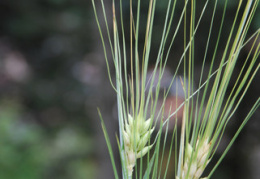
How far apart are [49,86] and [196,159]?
4.21 m

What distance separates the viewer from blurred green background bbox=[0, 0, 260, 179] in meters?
4.20

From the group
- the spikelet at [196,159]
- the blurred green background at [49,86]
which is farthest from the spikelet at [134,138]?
the blurred green background at [49,86]

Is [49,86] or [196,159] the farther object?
[49,86]

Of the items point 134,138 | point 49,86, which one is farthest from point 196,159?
point 49,86

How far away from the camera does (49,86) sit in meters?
4.60

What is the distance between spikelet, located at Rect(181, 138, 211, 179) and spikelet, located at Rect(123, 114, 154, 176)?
0.04m

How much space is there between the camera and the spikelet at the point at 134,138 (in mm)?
494

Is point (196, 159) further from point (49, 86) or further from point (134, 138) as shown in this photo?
point (49, 86)

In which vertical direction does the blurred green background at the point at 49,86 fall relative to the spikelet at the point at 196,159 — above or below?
below

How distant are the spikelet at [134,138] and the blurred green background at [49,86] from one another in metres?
3.60

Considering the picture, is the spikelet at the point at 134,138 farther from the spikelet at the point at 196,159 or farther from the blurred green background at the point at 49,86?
the blurred green background at the point at 49,86

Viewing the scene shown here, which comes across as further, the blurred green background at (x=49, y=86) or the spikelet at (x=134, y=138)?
the blurred green background at (x=49, y=86)

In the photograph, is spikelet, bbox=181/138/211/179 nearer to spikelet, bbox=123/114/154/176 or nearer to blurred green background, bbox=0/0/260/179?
spikelet, bbox=123/114/154/176

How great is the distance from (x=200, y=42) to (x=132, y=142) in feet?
8.00
